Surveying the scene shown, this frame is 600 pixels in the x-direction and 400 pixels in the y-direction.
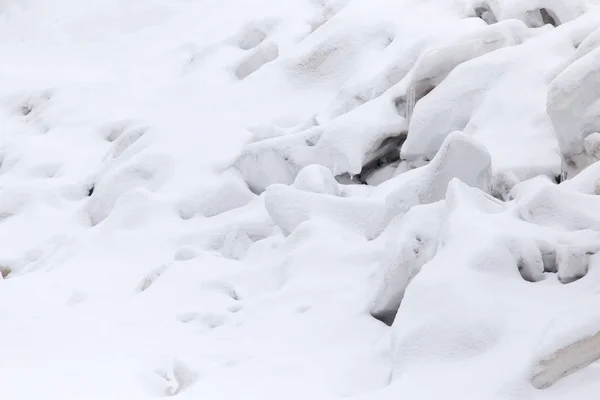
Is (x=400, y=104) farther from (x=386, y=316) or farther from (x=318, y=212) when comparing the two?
(x=386, y=316)

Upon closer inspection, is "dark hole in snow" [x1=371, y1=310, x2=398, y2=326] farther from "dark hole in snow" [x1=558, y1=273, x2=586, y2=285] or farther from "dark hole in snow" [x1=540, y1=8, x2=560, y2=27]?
"dark hole in snow" [x1=540, y1=8, x2=560, y2=27]

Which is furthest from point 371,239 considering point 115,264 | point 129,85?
point 129,85

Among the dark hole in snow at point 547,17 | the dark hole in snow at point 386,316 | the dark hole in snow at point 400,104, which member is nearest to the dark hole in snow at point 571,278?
the dark hole in snow at point 386,316

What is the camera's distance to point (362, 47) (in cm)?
1130

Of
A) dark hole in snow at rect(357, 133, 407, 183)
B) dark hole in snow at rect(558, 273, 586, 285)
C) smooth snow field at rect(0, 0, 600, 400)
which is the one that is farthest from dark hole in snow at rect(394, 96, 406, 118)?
dark hole in snow at rect(558, 273, 586, 285)

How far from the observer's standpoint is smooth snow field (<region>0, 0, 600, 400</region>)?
458cm

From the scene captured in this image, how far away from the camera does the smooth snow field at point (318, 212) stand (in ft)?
15.0

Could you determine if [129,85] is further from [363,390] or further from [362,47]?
[363,390]

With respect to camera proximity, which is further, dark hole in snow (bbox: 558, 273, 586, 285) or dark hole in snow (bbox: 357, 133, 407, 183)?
dark hole in snow (bbox: 357, 133, 407, 183)

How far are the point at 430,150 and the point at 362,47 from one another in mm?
3532

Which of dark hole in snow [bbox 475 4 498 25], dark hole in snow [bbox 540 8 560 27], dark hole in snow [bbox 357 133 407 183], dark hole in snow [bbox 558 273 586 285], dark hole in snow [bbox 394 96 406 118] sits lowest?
dark hole in snow [bbox 357 133 407 183]

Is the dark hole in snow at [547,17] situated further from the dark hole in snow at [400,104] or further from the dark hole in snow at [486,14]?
the dark hole in snow at [400,104]

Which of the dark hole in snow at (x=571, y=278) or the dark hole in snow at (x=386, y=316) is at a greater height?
the dark hole in snow at (x=571, y=278)

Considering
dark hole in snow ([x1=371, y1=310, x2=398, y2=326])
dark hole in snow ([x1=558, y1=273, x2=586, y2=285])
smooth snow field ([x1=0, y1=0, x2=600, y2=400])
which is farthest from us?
dark hole in snow ([x1=371, y1=310, x2=398, y2=326])
